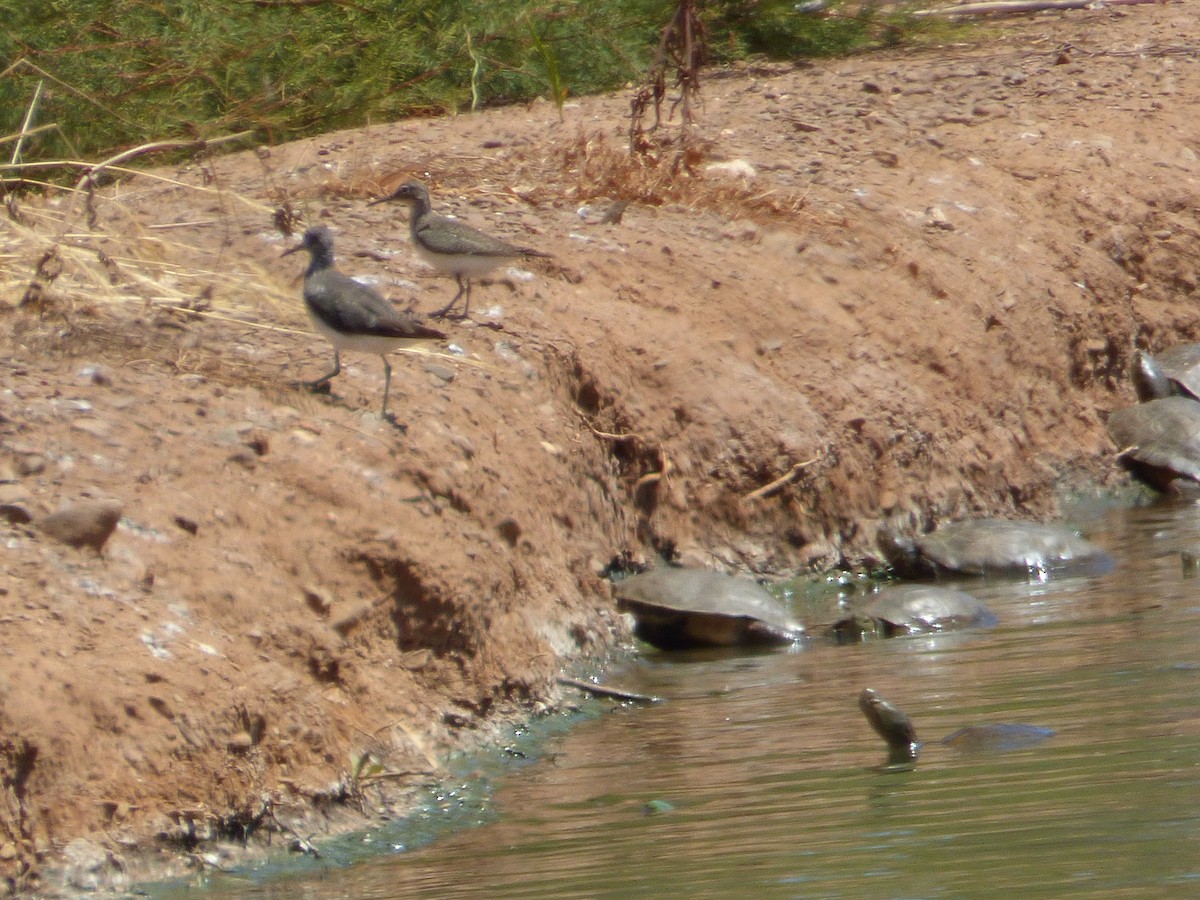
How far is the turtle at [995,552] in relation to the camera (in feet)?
27.3

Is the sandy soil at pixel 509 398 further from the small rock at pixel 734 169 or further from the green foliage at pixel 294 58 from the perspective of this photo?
the green foliage at pixel 294 58

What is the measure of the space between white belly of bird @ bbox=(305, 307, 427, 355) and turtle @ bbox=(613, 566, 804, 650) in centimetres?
137

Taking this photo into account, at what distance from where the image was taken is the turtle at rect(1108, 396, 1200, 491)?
10086 millimetres

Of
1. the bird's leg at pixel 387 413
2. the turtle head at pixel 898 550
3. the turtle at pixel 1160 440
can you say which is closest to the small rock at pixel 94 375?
the bird's leg at pixel 387 413

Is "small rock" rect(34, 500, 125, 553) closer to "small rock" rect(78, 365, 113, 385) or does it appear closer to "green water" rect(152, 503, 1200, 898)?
"green water" rect(152, 503, 1200, 898)

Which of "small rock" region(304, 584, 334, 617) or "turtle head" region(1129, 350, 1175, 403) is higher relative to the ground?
"turtle head" region(1129, 350, 1175, 403)

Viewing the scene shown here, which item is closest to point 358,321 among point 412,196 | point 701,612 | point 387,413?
point 387,413

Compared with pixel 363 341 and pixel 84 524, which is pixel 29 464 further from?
pixel 363 341

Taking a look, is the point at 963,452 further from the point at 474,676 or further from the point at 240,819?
the point at 240,819

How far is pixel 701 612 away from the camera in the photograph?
23.7 feet

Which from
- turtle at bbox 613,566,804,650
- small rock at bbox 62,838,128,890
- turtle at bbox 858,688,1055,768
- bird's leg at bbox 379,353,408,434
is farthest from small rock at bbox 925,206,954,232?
small rock at bbox 62,838,128,890

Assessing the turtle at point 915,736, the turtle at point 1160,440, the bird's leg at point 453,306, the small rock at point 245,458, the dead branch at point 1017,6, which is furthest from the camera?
the dead branch at point 1017,6

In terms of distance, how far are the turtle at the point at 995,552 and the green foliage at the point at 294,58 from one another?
4369mm

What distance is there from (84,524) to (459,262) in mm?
2769
